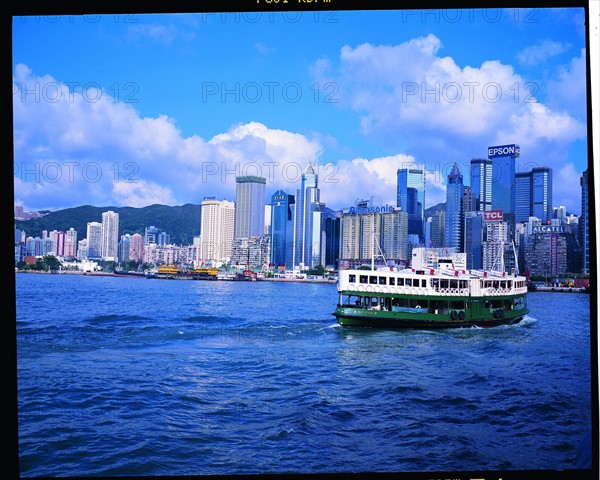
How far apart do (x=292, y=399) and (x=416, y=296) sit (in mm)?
5769

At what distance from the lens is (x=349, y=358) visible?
687 cm

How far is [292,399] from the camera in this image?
4.24 m

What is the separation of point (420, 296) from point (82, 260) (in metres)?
6.38

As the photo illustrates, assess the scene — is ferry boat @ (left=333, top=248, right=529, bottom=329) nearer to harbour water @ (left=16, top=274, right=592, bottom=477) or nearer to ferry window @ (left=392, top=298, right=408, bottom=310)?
ferry window @ (left=392, top=298, right=408, bottom=310)

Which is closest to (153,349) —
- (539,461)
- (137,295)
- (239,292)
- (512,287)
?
(539,461)

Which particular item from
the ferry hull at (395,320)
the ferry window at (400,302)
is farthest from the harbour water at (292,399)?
the ferry window at (400,302)

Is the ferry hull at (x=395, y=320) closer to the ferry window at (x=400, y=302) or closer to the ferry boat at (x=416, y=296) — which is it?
the ferry boat at (x=416, y=296)

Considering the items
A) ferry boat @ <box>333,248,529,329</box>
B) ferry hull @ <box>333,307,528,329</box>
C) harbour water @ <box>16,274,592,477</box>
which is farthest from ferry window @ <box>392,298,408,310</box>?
harbour water @ <box>16,274,592,477</box>

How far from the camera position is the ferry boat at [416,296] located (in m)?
9.45

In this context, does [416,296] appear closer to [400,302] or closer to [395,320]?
[400,302]

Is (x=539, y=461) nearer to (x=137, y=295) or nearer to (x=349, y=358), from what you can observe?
(x=349, y=358)

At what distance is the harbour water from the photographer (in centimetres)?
275

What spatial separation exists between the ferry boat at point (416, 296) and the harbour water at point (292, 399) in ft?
0.99

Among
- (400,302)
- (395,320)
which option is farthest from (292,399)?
(400,302)
